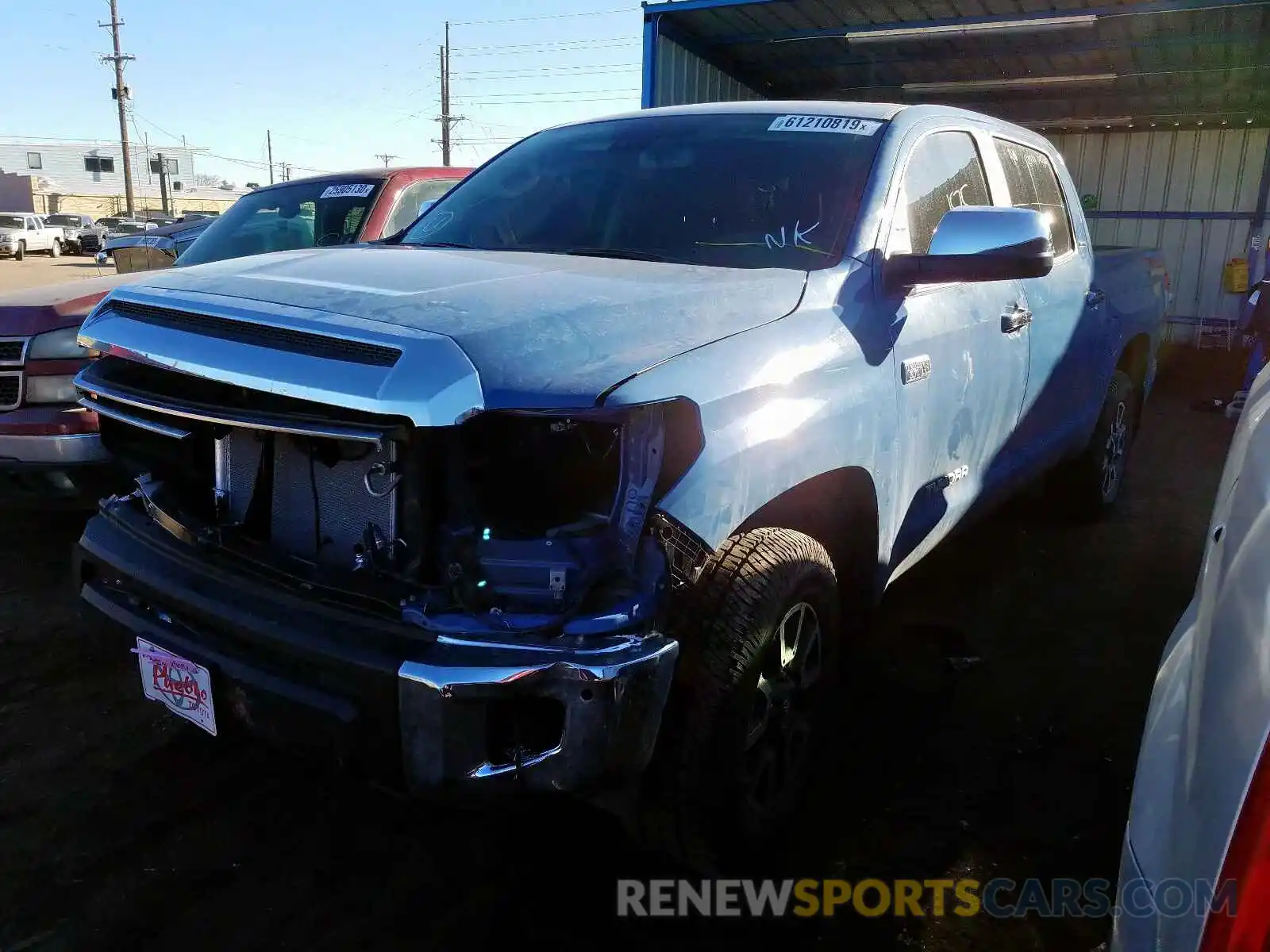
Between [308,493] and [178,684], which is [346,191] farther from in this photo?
[178,684]

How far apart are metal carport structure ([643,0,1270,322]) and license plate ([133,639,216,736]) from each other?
7.76m

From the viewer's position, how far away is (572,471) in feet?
6.72

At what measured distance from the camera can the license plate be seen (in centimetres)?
208

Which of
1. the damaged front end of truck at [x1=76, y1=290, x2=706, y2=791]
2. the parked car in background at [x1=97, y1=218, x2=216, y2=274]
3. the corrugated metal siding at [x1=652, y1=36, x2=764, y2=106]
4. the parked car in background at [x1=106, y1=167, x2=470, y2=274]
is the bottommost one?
the damaged front end of truck at [x1=76, y1=290, x2=706, y2=791]

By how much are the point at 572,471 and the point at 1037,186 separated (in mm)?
3023

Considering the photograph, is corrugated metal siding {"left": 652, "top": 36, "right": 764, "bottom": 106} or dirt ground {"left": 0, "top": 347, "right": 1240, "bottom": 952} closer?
dirt ground {"left": 0, "top": 347, "right": 1240, "bottom": 952}

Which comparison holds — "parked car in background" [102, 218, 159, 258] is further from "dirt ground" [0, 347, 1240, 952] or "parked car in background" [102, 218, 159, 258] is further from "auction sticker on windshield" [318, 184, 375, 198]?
"dirt ground" [0, 347, 1240, 952]

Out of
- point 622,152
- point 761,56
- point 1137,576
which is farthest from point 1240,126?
point 622,152

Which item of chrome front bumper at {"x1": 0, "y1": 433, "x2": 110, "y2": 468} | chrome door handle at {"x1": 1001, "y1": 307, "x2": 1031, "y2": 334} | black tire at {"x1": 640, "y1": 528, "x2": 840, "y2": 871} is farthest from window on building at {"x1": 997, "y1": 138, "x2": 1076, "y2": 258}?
chrome front bumper at {"x1": 0, "y1": 433, "x2": 110, "y2": 468}

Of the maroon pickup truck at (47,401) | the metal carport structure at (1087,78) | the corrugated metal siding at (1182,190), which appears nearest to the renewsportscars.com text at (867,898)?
the maroon pickup truck at (47,401)

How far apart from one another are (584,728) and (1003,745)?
1845mm

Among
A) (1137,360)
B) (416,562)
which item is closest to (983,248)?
(416,562)

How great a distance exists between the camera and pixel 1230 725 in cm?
115

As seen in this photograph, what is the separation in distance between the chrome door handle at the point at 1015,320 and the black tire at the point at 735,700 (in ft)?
4.42
